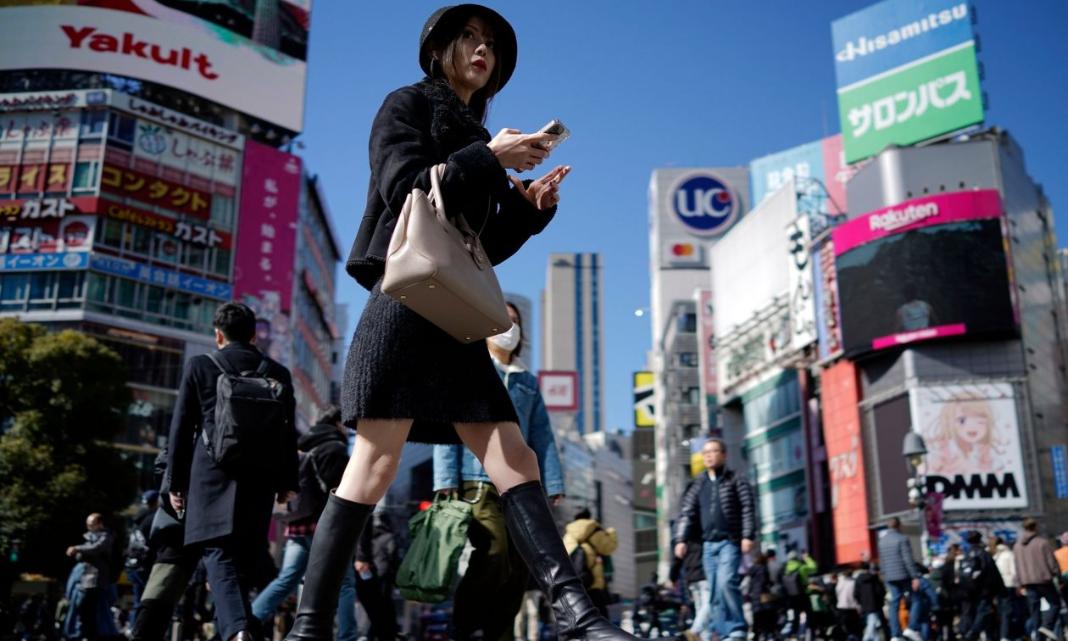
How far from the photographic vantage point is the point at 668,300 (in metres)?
70.0

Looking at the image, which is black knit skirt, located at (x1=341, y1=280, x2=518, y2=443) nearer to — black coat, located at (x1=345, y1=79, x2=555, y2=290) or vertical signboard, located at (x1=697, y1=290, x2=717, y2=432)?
black coat, located at (x1=345, y1=79, x2=555, y2=290)

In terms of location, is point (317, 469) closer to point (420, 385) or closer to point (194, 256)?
point (420, 385)

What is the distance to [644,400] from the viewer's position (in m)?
67.9

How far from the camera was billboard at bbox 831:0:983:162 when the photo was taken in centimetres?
4375

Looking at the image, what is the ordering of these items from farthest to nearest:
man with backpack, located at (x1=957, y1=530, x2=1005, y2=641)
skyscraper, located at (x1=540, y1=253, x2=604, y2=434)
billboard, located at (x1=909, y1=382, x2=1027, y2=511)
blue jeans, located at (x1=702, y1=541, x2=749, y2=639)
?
skyscraper, located at (x1=540, y1=253, x2=604, y2=434)
billboard, located at (x1=909, y1=382, x2=1027, y2=511)
man with backpack, located at (x1=957, y1=530, x2=1005, y2=641)
blue jeans, located at (x1=702, y1=541, x2=749, y2=639)

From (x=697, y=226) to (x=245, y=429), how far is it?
68.9 m

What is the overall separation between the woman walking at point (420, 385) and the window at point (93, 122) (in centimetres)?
4500

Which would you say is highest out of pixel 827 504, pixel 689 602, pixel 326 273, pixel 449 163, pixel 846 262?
pixel 326 273

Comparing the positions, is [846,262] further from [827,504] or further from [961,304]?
[827,504]

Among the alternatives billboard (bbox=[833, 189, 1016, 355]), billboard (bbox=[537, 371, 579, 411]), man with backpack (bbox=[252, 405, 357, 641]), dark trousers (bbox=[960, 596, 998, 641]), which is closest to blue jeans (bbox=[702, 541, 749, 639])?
man with backpack (bbox=[252, 405, 357, 641])

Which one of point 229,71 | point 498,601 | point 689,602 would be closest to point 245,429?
point 498,601

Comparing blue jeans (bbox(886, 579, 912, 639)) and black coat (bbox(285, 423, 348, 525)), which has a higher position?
black coat (bbox(285, 423, 348, 525))

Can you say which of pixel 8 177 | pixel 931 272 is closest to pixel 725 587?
pixel 931 272

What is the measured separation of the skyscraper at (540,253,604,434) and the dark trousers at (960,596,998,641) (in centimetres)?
15823
